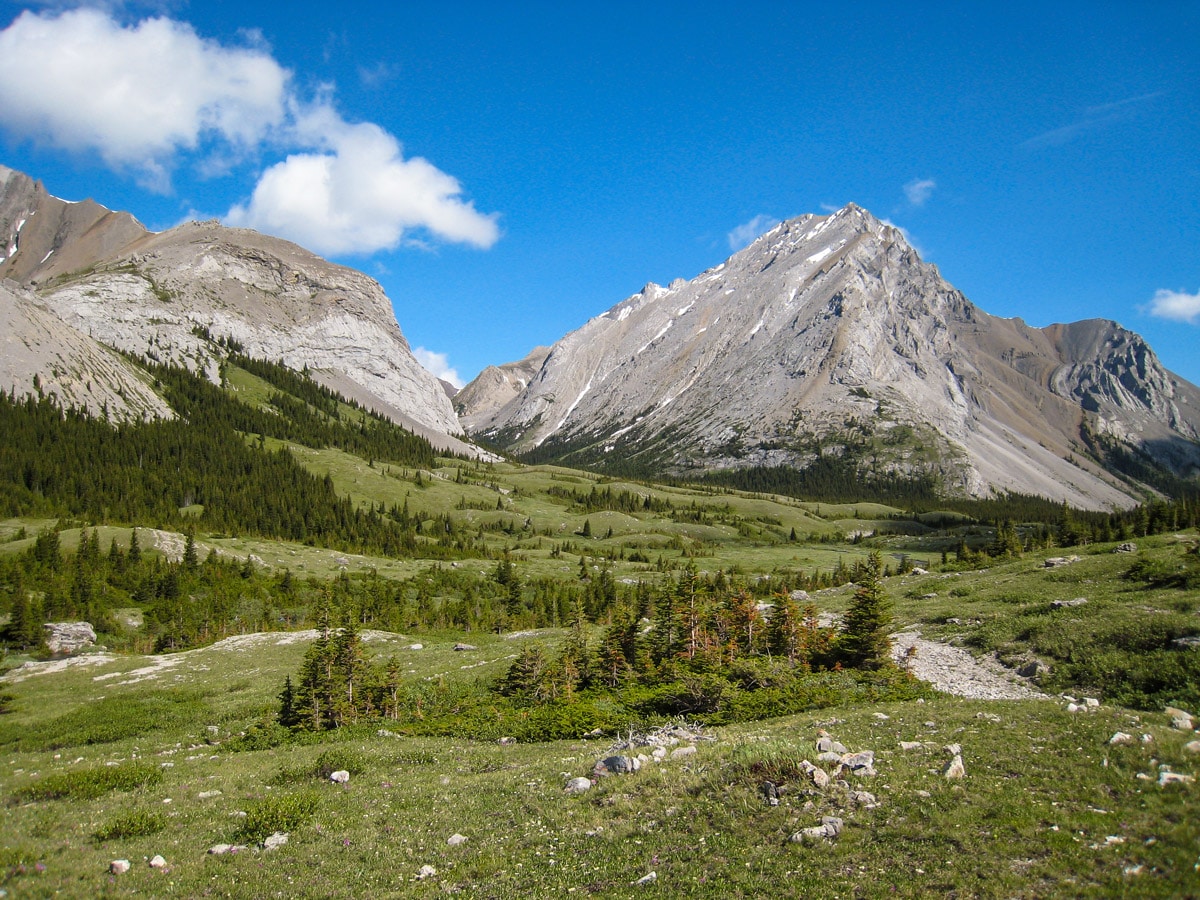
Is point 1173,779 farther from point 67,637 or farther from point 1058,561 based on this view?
point 67,637

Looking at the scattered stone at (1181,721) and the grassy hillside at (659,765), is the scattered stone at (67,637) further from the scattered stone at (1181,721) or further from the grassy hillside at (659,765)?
the scattered stone at (1181,721)

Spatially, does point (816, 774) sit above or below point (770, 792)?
above

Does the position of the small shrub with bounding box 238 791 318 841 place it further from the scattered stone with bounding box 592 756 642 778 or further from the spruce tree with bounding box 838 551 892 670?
the spruce tree with bounding box 838 551 892 670

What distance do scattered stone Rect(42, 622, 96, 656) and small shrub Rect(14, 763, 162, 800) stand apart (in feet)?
177

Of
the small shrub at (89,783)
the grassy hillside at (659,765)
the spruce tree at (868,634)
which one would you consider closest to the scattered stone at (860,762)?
the grassy hillside at (659,765)

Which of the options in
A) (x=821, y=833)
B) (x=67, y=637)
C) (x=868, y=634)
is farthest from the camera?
(x=67, y=637)

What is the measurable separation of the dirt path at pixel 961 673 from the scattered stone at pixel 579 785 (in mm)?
16156

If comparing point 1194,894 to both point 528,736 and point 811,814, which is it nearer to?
point 811,814


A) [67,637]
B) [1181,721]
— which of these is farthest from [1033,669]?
[67,637]

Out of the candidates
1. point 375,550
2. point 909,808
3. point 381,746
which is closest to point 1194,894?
point 909,808

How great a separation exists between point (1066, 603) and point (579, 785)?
2980 centimetres

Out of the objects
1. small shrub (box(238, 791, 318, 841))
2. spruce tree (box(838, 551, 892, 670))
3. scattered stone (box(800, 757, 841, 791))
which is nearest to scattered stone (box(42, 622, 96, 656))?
small shrub (box(238, 791, 318, 841))

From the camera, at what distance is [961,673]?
28453 mm

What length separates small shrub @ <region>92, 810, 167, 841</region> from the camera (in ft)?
51.0
